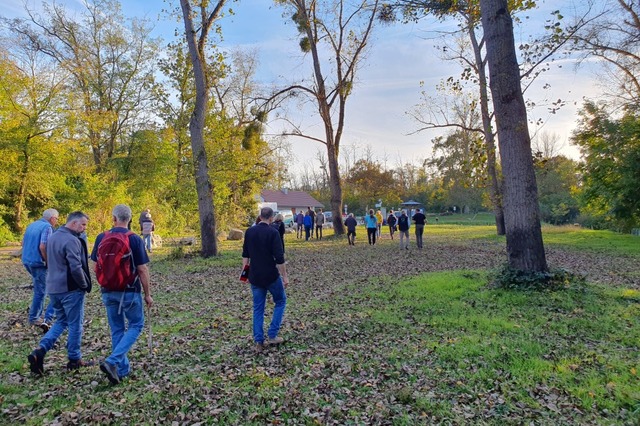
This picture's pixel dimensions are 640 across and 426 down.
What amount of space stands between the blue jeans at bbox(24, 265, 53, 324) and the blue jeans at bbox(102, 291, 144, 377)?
274 cm

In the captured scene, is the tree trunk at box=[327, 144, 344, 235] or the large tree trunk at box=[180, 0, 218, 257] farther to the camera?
the tree trunk at box=[327, 144, 344, 235]

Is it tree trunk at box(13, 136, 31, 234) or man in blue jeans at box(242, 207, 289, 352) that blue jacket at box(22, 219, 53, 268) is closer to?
man in blue jeans at box(242, 207, 289, 352)

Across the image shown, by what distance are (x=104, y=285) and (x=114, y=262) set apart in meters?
0.28

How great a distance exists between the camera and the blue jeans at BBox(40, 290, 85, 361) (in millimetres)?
4988

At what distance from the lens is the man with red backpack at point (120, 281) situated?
175 inches

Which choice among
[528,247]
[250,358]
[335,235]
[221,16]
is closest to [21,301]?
[250,358]

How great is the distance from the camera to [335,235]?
78.9 feet

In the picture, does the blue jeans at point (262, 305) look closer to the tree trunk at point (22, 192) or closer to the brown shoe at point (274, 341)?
the brown shoe at point (274, 341)

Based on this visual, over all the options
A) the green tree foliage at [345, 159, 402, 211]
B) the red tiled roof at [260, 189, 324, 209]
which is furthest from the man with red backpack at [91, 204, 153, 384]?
the red tiled roof at [260, 189, 324, 209]

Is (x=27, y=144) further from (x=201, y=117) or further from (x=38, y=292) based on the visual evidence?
(x=38, y=292)

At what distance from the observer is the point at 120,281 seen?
4469 millimetres

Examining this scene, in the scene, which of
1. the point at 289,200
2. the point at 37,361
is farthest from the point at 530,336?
the point at 289,200

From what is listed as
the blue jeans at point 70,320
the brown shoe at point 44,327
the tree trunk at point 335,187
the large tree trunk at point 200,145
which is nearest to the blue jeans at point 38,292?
Answer: the brown shoe at point 44,327

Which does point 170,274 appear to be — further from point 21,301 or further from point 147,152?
point 147,152
